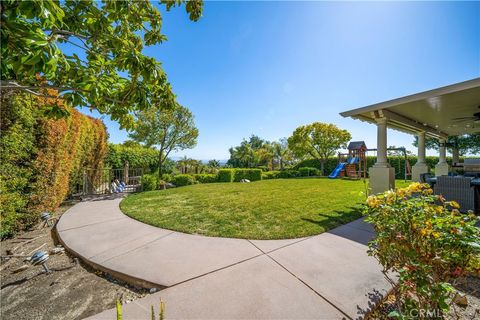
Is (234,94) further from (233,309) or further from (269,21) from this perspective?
(233,309)

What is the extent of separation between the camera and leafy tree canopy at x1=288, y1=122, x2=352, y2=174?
19.5 metres

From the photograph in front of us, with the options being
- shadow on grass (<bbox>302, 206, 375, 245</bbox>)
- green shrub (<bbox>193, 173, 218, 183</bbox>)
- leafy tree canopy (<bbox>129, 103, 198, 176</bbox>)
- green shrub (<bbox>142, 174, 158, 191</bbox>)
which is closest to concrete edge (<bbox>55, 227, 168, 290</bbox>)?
shadow on grass (<bbox>302, 206, 375, 245</bbox>)

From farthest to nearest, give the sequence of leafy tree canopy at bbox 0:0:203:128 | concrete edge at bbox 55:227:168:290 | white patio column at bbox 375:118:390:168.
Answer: white patio column at bbox 375:118:390:168, concrete edge at bbox 55:227:168:290, leafy tree canopy at bbox 0:0:203:128

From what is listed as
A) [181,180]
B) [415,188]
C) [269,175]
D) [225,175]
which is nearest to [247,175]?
[225,175]

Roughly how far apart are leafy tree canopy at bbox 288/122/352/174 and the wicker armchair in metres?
15.2

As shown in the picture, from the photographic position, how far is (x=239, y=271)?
2299 millimetres

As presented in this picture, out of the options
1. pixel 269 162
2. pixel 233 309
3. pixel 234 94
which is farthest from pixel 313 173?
pixel 233 309

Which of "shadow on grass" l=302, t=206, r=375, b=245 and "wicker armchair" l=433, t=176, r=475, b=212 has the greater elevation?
"wicker armchair" l=433, t=176, r=475, b=212

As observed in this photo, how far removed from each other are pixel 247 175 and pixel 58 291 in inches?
514

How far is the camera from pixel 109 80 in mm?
2168

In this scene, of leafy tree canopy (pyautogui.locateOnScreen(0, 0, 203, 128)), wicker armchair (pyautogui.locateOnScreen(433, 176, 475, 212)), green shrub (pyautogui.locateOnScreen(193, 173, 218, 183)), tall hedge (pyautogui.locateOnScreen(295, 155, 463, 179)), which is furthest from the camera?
tall hedge (pyautogui.locateOnScreen(295, 155, 463, 179))

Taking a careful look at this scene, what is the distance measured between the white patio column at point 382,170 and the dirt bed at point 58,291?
6.55 m

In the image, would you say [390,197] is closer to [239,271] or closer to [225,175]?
[239,271]

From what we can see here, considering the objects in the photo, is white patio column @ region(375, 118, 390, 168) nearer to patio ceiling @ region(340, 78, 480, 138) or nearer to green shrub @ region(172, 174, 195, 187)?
patio ceiling @ region(340, 78, 480, 138)
